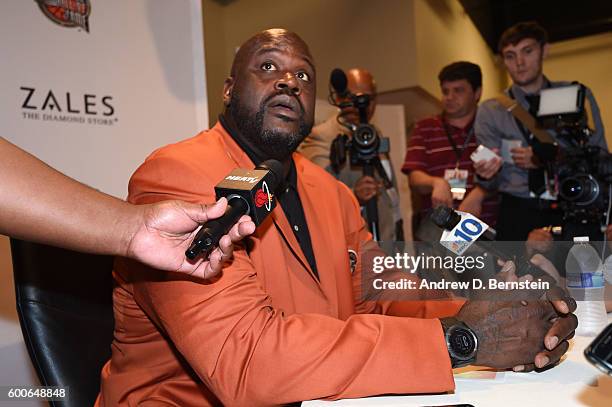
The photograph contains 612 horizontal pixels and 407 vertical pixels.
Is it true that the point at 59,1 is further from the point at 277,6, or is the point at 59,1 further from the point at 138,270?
the point at 277,6

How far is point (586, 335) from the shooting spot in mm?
1280

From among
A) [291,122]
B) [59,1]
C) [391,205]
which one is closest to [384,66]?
[391,205]

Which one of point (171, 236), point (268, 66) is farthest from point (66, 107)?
point (171, 236)

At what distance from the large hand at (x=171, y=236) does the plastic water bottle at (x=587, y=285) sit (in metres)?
0.78

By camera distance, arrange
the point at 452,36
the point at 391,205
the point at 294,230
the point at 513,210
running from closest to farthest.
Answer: the point at 294,230
the point at 513,210
the point at 391,205
the point at 452,36

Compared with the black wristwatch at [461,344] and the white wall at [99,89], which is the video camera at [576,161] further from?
the white wall at [99,89]

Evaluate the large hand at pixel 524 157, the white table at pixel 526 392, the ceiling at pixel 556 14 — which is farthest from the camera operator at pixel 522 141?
the ceiling at pixel 556 14

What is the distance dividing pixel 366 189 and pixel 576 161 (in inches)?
37.7

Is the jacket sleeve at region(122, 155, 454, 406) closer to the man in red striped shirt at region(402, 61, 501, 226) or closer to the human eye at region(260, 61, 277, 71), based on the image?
the human eye at region(260, 61, 277, 71)

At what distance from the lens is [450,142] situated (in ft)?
10.4

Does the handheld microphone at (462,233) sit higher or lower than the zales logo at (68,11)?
lower

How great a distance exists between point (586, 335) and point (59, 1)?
2272 millimetres

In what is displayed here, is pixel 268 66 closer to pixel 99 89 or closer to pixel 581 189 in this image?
pixel 99 89

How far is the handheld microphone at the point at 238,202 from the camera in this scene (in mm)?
827
